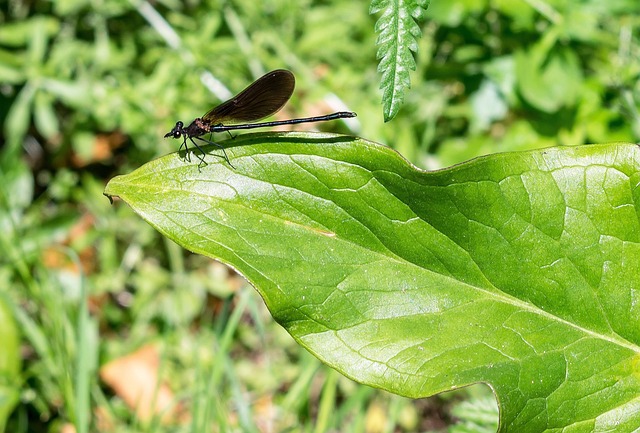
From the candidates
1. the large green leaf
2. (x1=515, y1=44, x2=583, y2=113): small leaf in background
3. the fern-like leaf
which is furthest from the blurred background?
the fern-like leaf

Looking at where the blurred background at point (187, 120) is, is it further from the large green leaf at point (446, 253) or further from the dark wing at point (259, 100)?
the large green leaf at point (446, 253)

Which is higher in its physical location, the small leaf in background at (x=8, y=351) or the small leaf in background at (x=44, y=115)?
the small leaf in background at (x=44, y=115)

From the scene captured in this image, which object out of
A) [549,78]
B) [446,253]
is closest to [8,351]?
[446,253]

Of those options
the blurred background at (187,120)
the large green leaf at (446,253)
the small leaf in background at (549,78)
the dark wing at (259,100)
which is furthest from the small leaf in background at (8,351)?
the small leaf in background at (549,78)

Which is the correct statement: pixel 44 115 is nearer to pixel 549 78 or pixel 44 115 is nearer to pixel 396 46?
pixel 549 78

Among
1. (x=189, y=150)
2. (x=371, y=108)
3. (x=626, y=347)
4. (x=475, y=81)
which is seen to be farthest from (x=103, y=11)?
(x=626, y=347)

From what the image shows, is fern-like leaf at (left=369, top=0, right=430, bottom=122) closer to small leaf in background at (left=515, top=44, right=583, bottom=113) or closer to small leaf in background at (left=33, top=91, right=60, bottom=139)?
small leaf in background at (left=515, top=44, right=583, bottom=113)
